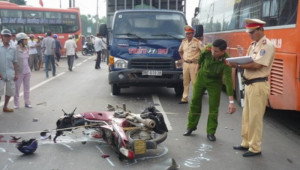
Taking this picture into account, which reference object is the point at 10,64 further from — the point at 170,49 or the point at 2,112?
the point at 170,49

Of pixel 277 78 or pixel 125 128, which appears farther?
pixel 277 78

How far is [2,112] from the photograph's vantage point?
25.3 ft

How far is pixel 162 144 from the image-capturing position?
17.9 ft

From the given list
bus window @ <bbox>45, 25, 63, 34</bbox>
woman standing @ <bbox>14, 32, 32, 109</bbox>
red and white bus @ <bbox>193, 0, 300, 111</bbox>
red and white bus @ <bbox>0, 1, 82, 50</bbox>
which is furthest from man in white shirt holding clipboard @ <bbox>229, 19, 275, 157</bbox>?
bus window @ <bbox>45, 25, 63, 34</bbox>

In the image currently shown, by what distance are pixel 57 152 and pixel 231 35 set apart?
6.23 meters

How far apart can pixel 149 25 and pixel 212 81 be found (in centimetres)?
431

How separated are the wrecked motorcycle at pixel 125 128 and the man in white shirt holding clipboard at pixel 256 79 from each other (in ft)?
3.88

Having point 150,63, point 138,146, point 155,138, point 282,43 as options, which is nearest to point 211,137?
point 155,138

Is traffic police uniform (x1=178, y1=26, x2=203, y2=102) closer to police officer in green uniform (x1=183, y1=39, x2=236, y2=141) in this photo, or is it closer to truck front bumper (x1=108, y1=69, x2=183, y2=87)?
truck front bumper (x1=108, y1=69, x2=183, y2=87)

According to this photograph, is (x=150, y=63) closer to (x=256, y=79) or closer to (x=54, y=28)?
(x=256, y=79)

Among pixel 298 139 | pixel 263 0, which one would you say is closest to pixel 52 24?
pixel 263 0

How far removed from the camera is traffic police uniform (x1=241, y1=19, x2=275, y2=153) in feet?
15.3

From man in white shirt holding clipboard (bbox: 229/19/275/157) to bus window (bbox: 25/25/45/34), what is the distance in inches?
907

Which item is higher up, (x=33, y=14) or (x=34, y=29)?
(x=33, y=14)
